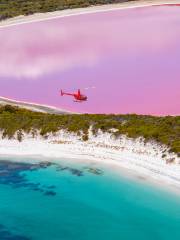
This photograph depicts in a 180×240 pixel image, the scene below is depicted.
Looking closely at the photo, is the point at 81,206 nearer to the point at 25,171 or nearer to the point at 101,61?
the point at 25,171

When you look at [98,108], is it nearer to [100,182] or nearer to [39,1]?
[100,182]

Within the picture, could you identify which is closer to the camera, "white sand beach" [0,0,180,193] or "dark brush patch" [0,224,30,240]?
"dark brush patch" [0,224,30,240]

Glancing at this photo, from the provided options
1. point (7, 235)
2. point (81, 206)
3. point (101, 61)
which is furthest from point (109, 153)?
point (101, 61)

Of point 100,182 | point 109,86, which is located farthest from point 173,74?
point 100,182

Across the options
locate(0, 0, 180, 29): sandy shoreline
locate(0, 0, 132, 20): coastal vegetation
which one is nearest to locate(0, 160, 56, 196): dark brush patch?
locate(0, 0, 180, 29): sandy shoreline

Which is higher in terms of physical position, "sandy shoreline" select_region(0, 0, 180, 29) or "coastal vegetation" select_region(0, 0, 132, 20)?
"coastal vegetation" select_region(0, 0, 132, 20)

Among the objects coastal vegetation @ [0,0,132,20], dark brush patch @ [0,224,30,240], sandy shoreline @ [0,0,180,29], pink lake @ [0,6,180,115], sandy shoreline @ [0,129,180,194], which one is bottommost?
dark brush patch @ [0,224,30,240]

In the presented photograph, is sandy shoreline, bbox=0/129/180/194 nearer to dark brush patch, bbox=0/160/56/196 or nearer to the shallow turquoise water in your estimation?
the shallow turquoise water

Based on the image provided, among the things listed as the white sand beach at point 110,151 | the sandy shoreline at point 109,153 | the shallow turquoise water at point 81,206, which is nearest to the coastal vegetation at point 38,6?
the white sand beach at point 110,151
